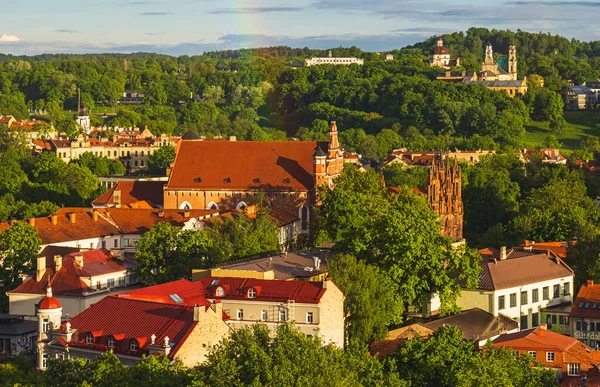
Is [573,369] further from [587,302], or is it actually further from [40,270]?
[40,270]

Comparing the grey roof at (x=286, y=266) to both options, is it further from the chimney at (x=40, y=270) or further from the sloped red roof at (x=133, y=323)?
the sloped red roof at (x=133, y=323)

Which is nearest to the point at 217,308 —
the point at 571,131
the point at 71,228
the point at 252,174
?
the point at 71,228

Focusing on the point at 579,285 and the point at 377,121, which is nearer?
the point at 579,285

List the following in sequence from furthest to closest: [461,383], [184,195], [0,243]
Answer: [184,195] → [0,243] → [461,383]

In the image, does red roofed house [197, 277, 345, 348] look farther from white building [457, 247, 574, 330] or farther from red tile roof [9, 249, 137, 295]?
white building [457, 247, 574, 330]

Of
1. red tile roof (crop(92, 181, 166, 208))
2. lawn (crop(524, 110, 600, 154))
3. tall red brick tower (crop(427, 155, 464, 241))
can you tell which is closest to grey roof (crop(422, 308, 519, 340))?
tall red brick tower (crop(427, 155, 464, 241))

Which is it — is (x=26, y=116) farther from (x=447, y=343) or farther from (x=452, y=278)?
(x=447, y=343)

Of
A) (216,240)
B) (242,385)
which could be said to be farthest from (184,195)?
(242,385)
